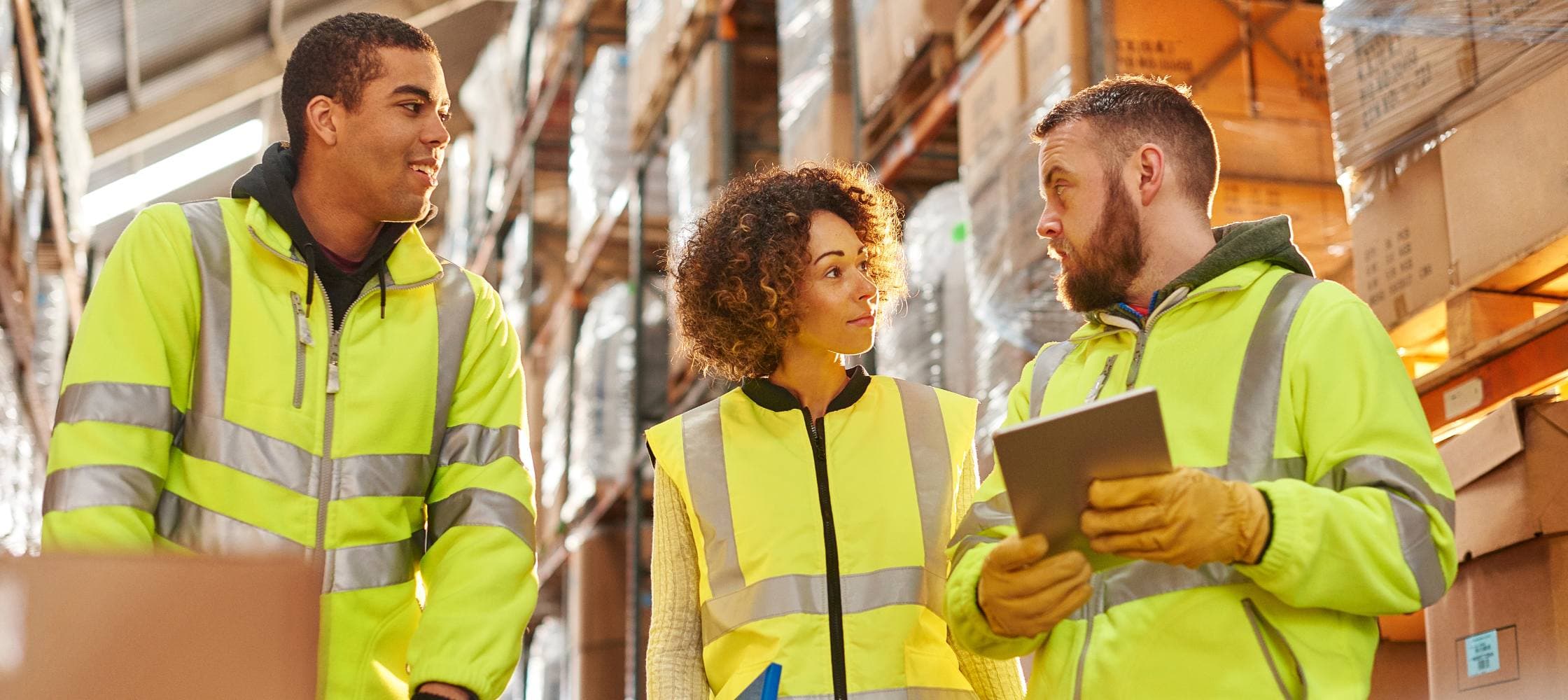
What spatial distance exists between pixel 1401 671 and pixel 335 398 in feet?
7.01

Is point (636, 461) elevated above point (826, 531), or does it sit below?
above

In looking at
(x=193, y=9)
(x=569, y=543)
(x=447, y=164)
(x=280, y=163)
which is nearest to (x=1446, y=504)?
(x=280, y=163)

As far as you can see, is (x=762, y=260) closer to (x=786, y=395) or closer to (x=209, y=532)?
(x=786, y=395)

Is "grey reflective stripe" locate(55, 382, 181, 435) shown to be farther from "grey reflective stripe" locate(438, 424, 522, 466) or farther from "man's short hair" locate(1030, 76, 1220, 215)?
"man's short hair" locate(1030, 76, 1220, 215)

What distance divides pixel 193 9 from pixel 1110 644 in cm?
1122

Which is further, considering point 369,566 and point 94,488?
point 369,566

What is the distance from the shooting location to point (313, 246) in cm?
241

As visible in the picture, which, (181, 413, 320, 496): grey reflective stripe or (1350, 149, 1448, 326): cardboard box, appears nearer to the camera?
(181, 413, 320, 496): grey reflective stripe

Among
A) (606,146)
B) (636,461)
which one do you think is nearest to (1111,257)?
(636,461)

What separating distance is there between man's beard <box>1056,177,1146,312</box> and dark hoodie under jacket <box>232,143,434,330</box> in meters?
1.06

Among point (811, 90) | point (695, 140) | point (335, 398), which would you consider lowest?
point (335, 398)

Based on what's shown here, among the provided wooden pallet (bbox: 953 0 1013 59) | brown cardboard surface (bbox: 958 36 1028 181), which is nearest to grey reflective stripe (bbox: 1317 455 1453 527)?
brown cardboard surface (bbox: 958 36 1028 181)

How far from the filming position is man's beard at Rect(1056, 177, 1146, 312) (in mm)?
2184

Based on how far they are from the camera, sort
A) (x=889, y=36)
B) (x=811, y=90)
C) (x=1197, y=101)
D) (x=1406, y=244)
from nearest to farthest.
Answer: (x=1406, y=244), (x=1197, y=101), (x=889, y=36), (x=811, y=90)
